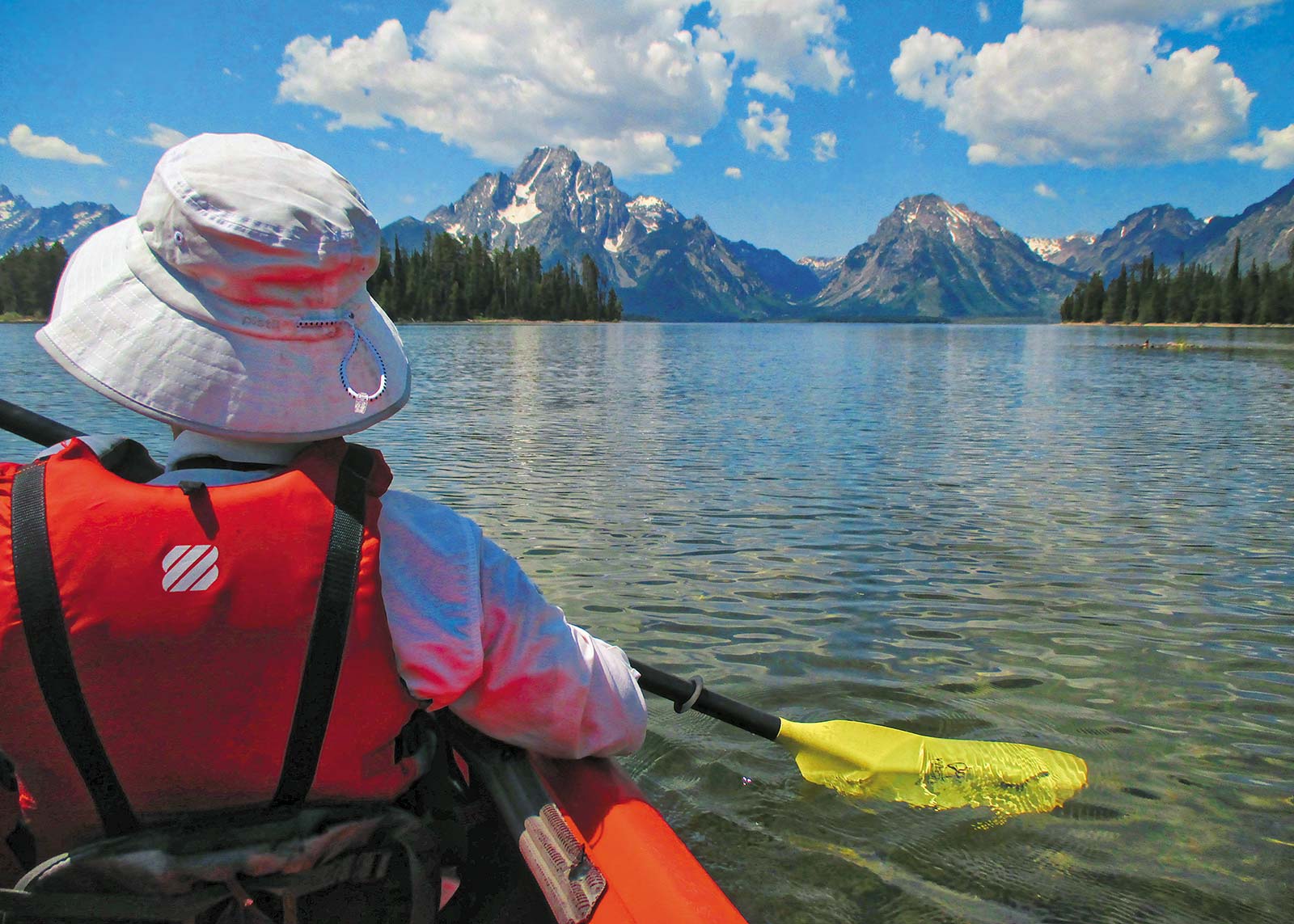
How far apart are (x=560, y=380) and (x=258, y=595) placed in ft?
116

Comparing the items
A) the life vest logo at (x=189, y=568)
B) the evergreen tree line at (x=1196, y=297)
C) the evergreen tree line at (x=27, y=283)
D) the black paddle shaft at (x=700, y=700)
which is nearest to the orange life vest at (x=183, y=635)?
the life vest logo at (x=189, y=568)

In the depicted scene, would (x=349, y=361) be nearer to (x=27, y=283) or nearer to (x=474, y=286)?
(x=27, y=283)

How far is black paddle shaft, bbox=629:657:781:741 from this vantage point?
357 cm

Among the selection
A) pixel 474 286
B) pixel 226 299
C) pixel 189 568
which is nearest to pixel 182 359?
pixel 226 299

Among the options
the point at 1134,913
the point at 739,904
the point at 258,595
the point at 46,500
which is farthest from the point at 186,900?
the point at 1134,913

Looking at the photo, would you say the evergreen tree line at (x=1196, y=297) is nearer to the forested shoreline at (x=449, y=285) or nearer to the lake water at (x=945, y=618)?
the forested shoreline at (x=449, y=285)

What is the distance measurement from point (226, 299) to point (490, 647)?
1.09 m

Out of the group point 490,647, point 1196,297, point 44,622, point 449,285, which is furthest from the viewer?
point 449,285

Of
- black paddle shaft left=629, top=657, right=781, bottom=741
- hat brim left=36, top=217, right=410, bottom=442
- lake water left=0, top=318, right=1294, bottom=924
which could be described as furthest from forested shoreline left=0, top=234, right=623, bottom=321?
hat brim left=36, top=217, right=410, bottom=442

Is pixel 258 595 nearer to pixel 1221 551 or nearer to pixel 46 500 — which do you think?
pixel 46 500

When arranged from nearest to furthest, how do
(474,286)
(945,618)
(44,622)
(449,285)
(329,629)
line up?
(44,622) < (329,629) < (945,618) < (449,285) < (474,286)

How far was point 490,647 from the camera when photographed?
7.56 feet

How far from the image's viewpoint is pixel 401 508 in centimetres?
213

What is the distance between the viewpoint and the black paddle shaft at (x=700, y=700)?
3.57m
